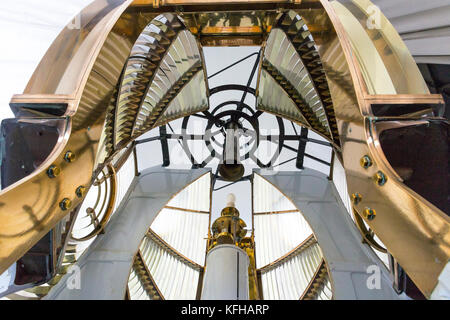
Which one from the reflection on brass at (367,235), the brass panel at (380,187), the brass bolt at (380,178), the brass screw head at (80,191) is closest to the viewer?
the brass panel at (380,187)

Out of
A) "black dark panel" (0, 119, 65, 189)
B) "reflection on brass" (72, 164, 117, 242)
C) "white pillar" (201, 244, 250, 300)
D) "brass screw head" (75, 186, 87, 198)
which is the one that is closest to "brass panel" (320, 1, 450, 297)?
"brass screw head" (75, 186, 87, 198)

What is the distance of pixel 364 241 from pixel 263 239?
217cm

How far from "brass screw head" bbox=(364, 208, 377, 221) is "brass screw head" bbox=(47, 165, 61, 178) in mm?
1500

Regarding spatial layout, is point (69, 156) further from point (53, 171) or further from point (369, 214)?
point (369, 214)

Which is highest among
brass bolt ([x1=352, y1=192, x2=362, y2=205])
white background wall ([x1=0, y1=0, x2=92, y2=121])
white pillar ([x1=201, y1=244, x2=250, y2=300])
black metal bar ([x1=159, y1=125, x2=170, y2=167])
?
black metal bar ([x1=159, y1=125, x2=170, y2=167])

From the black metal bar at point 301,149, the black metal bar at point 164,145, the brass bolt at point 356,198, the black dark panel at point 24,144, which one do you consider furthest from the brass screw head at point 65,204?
the black metal bar at point 301,149

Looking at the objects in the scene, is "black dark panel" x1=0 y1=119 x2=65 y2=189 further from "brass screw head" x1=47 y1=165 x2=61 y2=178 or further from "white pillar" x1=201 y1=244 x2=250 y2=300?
"white pillar" x1=201 y1=244 x2=250 y2=300

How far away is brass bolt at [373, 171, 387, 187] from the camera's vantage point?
4.13 feet

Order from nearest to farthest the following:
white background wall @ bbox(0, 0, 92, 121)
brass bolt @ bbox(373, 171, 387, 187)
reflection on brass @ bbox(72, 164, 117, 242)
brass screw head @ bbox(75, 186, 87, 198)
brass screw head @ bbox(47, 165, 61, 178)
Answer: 1. brass bolt @ bbox(373, 171, 387, 187)
2. brass screw head @ bbox(47, 165, 61, 178)
3. brass screw head @ bbox(75, 186, 87, 198)
4. white background wall @ bbox(0, 0, 92, 121)
5. reflection on brass @ bbox(72, 164, 117, 242)

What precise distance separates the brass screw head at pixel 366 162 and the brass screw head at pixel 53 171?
1.49 meters

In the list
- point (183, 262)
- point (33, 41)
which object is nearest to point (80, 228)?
point (183, 262)

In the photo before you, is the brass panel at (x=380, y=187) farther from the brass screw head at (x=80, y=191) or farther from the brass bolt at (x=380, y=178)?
the brass screw head at (x=80, y=191)

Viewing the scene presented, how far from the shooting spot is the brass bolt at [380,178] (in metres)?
1.26

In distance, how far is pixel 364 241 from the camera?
4.18 metres
